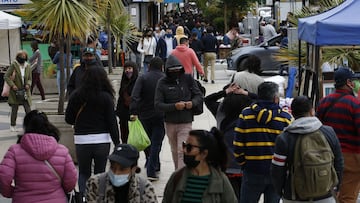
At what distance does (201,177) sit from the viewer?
16.1 feet

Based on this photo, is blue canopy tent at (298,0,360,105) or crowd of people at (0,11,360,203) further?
blue canopy tent at (298,0,360,105)

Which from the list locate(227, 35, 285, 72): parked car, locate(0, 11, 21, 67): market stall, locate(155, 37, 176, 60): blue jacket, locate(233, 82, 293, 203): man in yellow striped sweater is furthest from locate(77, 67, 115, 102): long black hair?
locate(227, 35, 285, 72): parked car

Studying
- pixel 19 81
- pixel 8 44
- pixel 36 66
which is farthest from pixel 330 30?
pixel 8 44

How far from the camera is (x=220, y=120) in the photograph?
299 inches

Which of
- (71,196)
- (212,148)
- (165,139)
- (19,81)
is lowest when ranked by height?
(165,139)

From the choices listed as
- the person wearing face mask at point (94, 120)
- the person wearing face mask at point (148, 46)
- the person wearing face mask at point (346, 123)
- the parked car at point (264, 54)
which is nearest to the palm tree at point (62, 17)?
A: the person wearing face mask at point (94, 120)

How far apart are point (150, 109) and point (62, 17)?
2880mm

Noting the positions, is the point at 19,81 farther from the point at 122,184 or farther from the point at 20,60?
the point at 122,184

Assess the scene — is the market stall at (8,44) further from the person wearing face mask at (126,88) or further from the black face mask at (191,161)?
the black face mask at (191,161)

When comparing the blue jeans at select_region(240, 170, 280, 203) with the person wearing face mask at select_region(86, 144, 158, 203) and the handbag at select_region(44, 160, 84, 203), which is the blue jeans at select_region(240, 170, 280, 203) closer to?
the handbag at select_region(44, 160, 84, 203)

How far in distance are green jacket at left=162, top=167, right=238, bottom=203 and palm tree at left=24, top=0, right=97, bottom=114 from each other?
23.7 feet

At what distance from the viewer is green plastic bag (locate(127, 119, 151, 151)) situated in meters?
9.16

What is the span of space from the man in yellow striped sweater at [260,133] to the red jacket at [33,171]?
1.71 meters

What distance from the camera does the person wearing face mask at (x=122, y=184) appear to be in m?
4.90
